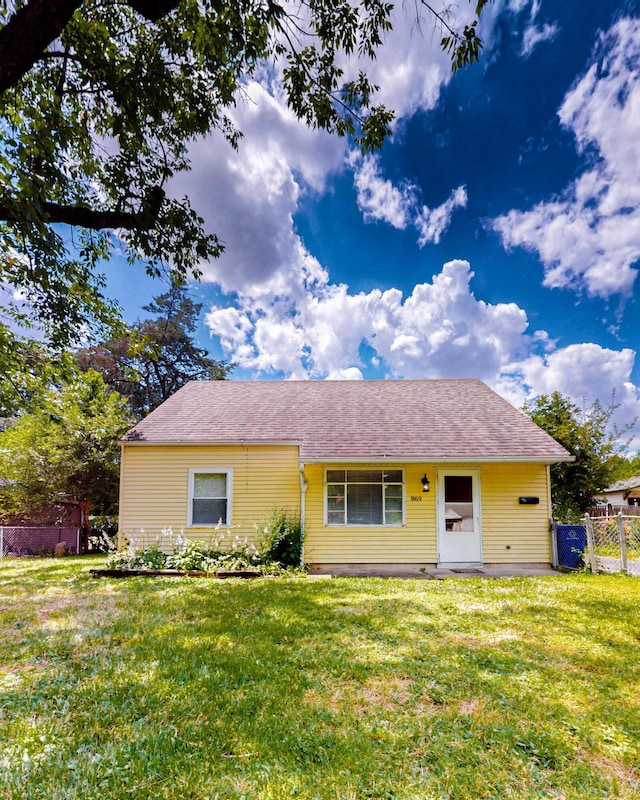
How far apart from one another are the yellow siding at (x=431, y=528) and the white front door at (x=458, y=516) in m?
0.14

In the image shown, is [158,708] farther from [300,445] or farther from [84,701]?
[300,445]

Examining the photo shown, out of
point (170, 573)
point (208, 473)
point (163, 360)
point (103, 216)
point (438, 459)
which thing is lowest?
point (170, 573)

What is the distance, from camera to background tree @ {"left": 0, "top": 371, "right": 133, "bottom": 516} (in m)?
13.4

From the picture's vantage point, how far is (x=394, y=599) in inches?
246

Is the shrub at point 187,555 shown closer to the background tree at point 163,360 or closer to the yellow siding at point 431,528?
the yellow siding at point 431,528

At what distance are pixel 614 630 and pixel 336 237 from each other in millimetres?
11582

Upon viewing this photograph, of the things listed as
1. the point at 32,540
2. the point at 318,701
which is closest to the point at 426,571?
the point at 318,701

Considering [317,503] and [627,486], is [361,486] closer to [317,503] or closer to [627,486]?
[317,503]

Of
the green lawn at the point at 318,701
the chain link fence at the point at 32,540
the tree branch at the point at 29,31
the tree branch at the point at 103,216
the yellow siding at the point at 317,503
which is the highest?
the tree branch at the point at 29,31

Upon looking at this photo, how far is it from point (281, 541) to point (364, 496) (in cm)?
227

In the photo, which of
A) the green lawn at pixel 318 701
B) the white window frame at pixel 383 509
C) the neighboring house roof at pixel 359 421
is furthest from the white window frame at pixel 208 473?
the green lawn at pixel 318 701

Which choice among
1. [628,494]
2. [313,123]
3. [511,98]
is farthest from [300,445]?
[628,494]

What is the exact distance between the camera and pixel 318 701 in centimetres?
308

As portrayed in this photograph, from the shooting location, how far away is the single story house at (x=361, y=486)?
9.55 m
